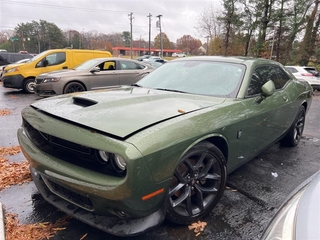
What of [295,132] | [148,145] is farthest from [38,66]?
[148,145]

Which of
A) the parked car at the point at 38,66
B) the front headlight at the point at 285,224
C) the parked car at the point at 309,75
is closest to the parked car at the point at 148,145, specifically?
the front headlight at the point at 285,224

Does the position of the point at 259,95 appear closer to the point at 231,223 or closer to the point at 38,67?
the point at 231,223

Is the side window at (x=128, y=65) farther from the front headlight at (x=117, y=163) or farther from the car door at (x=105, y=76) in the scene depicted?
the front headlight at (x=117, y=163)

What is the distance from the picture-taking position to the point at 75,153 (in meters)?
1.89

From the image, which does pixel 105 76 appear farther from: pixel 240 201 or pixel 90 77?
pixel 240 201

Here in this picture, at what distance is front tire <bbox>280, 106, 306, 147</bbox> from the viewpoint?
13.7 ft

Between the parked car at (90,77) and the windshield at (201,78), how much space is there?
16.3 ft

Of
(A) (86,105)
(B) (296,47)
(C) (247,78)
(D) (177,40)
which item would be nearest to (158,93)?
(A) (86,105)

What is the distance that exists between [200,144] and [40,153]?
134 cm

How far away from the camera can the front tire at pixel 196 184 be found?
2.05m

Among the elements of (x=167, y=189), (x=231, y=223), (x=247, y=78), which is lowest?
(x=231, y=223)

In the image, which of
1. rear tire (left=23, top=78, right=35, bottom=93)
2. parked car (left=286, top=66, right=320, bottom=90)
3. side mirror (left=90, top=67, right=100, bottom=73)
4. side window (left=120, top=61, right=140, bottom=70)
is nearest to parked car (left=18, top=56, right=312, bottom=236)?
side mirror (left=90, top=67, right=100, bottom=73)

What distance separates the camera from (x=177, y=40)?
106 m

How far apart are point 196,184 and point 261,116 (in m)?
1.26
